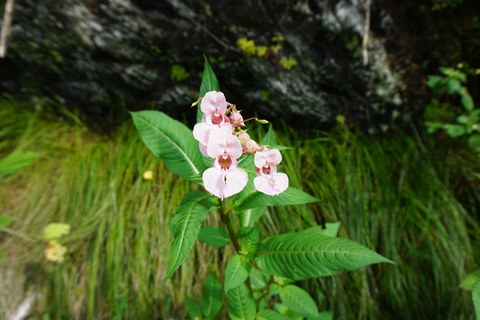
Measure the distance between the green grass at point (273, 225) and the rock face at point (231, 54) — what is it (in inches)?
9.1

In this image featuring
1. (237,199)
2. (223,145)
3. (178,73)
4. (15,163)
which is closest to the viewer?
(223,145)

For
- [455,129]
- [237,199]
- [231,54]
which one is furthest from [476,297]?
[231,54]

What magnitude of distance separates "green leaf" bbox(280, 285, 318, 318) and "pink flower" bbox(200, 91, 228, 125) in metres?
0.77

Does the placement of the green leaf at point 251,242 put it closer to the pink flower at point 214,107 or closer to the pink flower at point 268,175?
the pink flower at point 268,175

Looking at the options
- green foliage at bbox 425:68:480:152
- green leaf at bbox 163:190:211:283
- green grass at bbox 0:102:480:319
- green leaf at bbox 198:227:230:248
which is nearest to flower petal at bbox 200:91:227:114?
green leaf at bbox 163:190:211:283

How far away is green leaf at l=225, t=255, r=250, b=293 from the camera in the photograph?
1.02 metres

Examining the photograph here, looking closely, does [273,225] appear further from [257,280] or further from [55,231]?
[55,231]

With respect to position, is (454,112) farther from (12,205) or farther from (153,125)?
(12,205)

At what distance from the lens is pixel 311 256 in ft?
3.25

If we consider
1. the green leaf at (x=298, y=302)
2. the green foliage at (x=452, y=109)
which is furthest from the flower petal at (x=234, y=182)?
the green foliage at (x=452, y=109)

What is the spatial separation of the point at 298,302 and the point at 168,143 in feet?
2.41

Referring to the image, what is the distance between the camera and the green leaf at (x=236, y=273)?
1.02 m

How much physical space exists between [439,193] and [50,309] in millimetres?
2455

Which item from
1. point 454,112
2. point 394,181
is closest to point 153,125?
point 394,181
